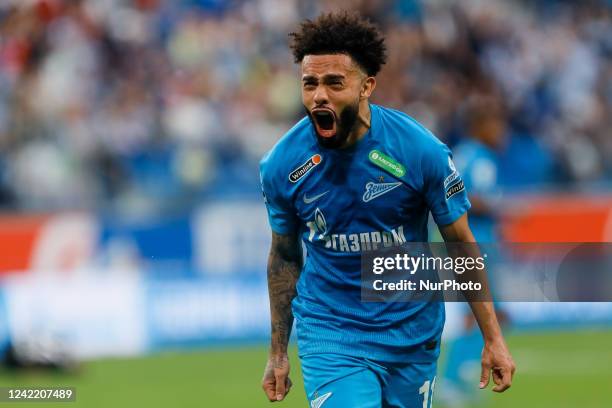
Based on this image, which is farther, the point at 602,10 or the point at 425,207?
the point at 602,10

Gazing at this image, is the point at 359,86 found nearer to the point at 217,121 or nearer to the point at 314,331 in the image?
the point at 314,331

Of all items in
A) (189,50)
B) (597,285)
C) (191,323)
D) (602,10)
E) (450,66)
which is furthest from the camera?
(602,10)

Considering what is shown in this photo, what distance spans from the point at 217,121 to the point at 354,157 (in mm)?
11063

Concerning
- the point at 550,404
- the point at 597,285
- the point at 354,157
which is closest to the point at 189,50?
the point at 597,285

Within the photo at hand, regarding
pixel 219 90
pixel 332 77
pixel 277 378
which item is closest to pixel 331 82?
pixel 332 77

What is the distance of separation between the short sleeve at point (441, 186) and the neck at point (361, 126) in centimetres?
34

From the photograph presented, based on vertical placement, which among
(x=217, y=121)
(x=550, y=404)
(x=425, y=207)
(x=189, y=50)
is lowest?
(x=550, y=404)

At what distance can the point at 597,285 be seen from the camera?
1401 centimetres

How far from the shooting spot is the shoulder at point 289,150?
611 cm

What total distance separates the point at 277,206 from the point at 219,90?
11335 millimetres

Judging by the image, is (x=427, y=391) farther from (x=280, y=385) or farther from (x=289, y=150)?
(x=289, y=150)

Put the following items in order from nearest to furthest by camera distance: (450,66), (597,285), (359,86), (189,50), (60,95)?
(359,86) → (597,285) → (60,95) → (189,50) → (450,66)

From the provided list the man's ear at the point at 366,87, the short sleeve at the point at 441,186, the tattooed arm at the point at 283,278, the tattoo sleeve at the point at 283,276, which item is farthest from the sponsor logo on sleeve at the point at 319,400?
the man's ear at the point at 366,87

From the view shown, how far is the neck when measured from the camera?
19.6ft
